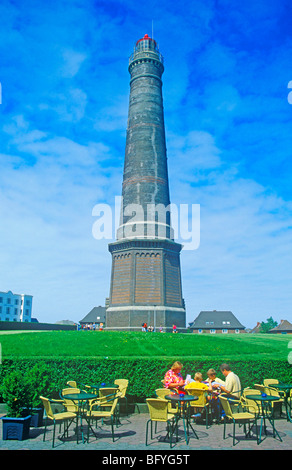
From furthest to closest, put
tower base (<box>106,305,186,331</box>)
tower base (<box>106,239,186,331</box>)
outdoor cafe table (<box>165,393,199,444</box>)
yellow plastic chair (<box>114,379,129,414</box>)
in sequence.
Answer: tower base (<box>106,239,186,331</box>)
tower base (<box>106,305,186,331</box>)
yellow plastic chair (<box>114,379,129,414</box>)
outdoor cafe table (<box>165,393,199,444</box>)

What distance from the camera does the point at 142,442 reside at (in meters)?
8.69

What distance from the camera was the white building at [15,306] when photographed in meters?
91.7

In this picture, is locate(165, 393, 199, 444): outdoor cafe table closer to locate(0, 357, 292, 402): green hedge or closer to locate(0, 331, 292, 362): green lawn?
locate(0, 357, 292, 402): green hedge

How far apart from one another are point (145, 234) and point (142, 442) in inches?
1098

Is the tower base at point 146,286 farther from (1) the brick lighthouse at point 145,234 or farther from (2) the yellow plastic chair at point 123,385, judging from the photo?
(2) the yellow plastic chair at point 123,385

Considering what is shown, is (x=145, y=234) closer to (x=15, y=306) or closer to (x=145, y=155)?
(x=145, y=155)

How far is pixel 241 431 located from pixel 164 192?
29.4 m

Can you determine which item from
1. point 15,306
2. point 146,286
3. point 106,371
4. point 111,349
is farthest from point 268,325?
point 106,371

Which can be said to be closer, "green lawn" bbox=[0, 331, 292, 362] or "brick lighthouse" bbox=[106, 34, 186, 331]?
"green lawn" bbox=[0, 331, 292, 362]

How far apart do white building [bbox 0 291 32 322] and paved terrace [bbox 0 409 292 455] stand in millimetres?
88038

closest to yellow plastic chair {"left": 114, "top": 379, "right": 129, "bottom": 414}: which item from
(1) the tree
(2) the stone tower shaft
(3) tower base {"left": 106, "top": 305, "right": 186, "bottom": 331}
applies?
(3) tower base {"left": 106, "top": 305, "right": 186, "bottom": 331}

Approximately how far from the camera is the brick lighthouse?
34812 mm
